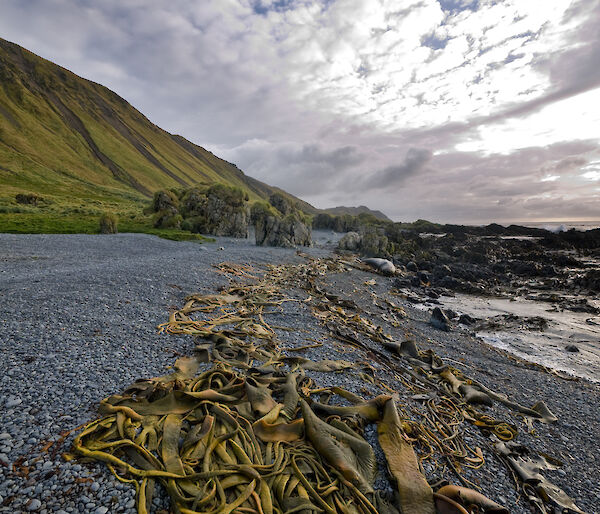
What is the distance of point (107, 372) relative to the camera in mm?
3619

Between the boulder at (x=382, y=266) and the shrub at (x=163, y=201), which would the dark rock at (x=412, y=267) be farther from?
the shrub at (x=163, y=201)

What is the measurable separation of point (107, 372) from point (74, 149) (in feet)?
370

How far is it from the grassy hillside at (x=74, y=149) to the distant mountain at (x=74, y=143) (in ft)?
0.64

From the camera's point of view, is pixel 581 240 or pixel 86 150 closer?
pixel 581 240

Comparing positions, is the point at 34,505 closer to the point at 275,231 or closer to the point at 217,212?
the point at 275,231

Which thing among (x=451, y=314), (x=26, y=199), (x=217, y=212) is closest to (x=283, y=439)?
(x=451, y=314)

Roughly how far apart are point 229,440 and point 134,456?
2.63ft

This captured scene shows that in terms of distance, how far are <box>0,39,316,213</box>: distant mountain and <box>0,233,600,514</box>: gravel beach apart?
44003mm

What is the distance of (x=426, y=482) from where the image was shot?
8.81ft

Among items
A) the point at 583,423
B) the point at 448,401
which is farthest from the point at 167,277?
the point at 583,423

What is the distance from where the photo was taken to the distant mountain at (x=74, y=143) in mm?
59312

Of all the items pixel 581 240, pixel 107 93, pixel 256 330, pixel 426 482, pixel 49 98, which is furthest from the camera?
pixel 107 93

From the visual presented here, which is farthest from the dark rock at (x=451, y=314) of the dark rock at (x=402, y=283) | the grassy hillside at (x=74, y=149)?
the grassy hillside at (x=74, y=149)

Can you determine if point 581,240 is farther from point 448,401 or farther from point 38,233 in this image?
point 38,233
